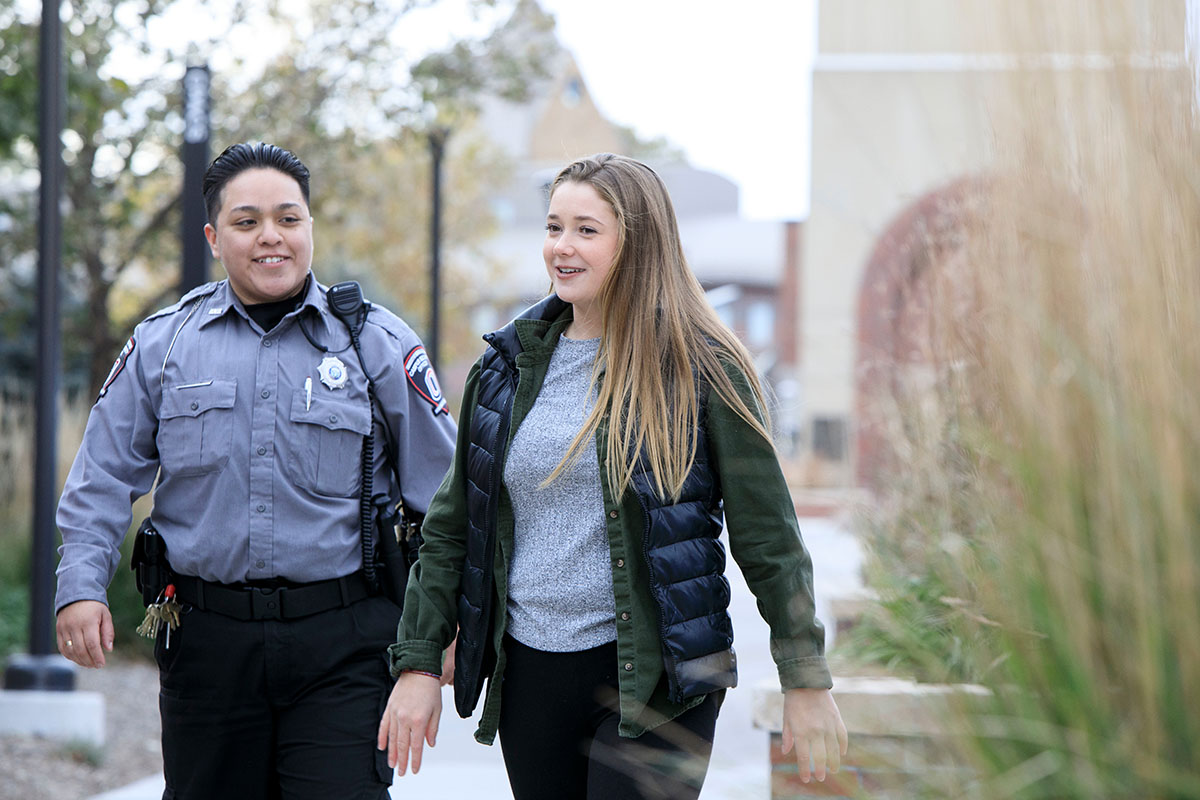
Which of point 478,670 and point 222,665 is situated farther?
point 222,665

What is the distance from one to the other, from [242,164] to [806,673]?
1.83m

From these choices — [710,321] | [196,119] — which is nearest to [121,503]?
[710,321]

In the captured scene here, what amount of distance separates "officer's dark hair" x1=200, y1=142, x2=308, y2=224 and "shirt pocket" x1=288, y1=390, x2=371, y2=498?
1.82 feet

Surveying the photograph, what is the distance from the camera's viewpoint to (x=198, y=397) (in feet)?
10.7

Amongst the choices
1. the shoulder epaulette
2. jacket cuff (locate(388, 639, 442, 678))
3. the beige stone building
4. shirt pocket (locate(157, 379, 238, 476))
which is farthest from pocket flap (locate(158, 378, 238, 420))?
the beige stone building

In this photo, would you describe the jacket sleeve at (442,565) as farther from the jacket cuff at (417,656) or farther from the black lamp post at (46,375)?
the black lamp post at (46,375)

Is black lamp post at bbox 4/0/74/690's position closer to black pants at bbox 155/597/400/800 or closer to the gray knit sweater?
black pants at bbox 155/597/400/800

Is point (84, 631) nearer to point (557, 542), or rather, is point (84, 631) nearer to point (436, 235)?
point (557, 542)

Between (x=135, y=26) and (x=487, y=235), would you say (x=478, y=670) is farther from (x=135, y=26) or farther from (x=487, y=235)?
(x=487, y=235)

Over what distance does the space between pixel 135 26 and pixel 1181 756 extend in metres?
9.76

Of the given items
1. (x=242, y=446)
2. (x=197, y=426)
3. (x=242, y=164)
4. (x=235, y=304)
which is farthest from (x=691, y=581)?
(x=242, y=164)

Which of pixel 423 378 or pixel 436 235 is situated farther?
pixel 436 235

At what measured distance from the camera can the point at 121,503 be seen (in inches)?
130

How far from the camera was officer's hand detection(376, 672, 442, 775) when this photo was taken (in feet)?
9.39
